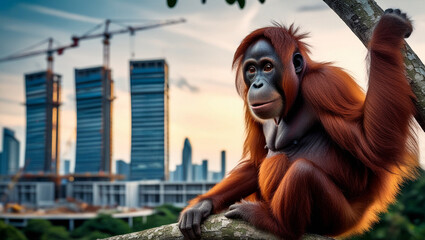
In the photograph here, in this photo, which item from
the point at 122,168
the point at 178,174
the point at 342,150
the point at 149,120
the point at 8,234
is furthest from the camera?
the point at 122,168

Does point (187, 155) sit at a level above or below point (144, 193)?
above

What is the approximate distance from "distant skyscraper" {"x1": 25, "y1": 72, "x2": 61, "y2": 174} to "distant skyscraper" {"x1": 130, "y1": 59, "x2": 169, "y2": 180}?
44.8ft

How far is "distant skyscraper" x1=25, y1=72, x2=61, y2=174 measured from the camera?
72.9 m

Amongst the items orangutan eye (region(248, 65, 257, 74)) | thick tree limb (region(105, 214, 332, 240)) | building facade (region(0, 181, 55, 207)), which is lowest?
building facade (region(0, 181, 55, 207))

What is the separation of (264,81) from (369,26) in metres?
0.60

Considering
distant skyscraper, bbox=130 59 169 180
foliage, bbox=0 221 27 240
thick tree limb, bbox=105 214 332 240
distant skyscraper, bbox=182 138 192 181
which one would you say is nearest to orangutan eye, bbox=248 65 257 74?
thick tree limb, bbox=105 214 332 240

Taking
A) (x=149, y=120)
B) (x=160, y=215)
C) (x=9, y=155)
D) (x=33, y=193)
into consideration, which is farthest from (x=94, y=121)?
(x=160, y=215)

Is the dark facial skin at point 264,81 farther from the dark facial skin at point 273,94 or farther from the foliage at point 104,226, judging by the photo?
the foliage at point 104,226

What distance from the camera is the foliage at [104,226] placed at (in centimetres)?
4239

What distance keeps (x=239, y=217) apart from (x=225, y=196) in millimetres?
438

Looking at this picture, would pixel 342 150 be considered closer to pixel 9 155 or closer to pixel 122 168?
pixel 122 168

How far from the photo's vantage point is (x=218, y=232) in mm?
2354

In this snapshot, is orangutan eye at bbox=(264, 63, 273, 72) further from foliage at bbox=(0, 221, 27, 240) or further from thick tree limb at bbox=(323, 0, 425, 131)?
foliage at bbox=(0, 221, 27, 240)

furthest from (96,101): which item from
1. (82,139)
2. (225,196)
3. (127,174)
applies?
(225,196)
